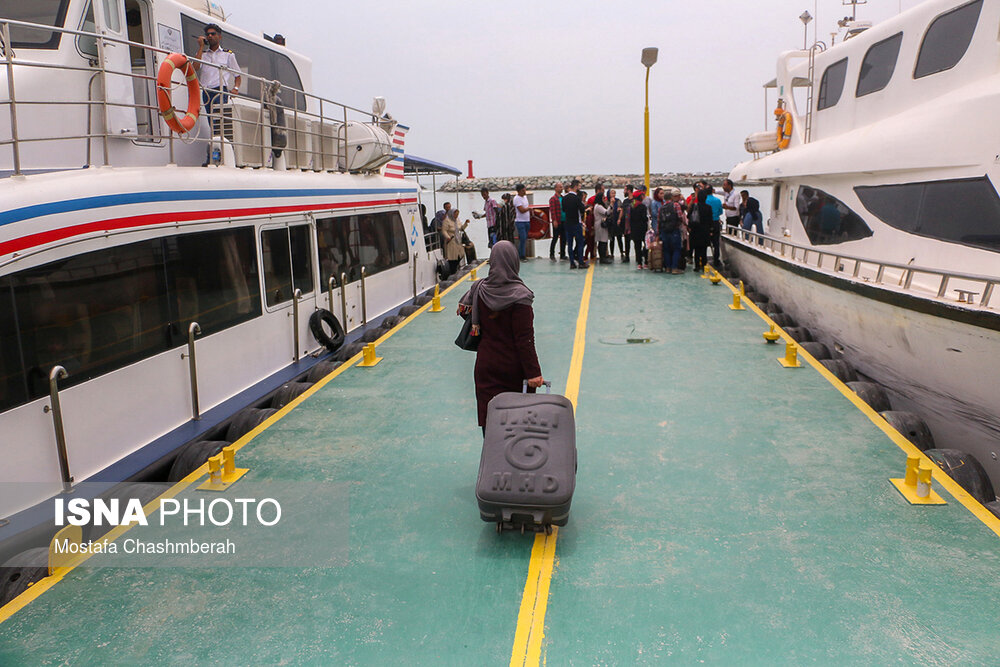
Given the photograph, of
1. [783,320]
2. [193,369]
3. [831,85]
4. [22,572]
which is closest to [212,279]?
[193,369]

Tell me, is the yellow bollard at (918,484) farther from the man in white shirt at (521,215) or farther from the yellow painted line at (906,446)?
the man in white shirt at (521,215)

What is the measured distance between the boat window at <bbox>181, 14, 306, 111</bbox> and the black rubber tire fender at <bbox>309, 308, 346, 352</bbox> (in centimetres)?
245

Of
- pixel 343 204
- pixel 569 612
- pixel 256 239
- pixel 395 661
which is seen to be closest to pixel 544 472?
pixel 569 612

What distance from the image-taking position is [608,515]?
4.84m

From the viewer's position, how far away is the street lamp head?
18219 mm

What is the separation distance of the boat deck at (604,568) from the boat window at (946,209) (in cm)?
205

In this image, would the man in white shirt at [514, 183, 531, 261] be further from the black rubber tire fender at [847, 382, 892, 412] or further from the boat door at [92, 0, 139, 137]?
the black rubber tire fender at [847, 382, 892, 412]

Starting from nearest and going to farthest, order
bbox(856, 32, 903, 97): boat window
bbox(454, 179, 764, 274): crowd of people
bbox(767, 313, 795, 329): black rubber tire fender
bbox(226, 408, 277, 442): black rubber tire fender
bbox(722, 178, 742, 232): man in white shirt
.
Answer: bbox(226, 408, 277, 442): black rubber tire fender → bbox(856, 32, 903, 97): boat window → bbox(767, 313, 795, 329): black rubber tire fender → bbox(454, 179, 764, 274): crowd of people → bbox(722, 178, 742, 232): man in white shirt

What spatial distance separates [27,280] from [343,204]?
5.47 meters

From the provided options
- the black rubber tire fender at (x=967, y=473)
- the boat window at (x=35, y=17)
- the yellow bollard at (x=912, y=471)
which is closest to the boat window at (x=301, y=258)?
the boat window at (x=35, y=17)

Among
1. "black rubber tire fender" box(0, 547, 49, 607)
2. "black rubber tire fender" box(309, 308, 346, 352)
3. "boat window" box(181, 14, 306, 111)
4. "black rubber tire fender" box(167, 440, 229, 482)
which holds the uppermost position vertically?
"boat window" box(181, 14, 306, 111)

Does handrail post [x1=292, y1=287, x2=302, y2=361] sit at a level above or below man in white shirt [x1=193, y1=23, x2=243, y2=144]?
below

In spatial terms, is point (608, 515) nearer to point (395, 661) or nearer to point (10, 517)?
point (395, 661)

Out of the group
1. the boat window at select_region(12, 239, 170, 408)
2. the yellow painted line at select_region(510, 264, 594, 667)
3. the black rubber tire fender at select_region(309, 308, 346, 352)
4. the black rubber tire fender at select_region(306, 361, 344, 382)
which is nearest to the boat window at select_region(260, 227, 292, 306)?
the black rubber tire fender at select_region(309, 308, 346, 352)
